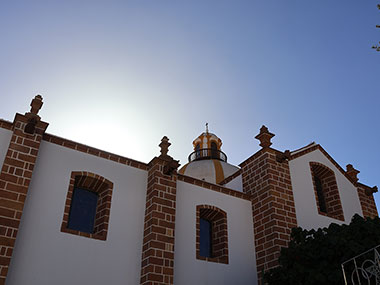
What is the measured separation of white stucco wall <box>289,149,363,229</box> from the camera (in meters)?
12.3

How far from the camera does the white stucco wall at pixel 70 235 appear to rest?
829cm

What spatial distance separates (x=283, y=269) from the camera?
373 inches

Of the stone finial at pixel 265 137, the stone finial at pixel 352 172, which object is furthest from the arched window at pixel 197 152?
the stone finial at pixel 265 137

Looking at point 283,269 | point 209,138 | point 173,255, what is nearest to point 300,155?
point 283,269

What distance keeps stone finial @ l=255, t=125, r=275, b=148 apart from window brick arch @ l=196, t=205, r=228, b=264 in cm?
256

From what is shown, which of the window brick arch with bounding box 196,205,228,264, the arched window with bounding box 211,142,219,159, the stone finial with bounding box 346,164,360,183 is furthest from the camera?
the arched window with bounding box 211,142,219,159

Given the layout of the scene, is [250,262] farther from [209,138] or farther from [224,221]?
[209,138]

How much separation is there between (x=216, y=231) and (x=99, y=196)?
354cm

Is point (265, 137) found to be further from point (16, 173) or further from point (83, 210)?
point (16, 173)

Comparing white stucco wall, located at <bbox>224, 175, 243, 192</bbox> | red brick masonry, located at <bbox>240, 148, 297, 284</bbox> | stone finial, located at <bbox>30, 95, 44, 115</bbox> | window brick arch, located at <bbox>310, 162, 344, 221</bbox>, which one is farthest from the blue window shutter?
window brick arch, located at <bbox>310, 162, 344, 221</bbox>

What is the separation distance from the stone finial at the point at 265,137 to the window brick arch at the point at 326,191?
194 cm

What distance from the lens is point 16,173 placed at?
869 cm

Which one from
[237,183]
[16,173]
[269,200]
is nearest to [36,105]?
[16,173]

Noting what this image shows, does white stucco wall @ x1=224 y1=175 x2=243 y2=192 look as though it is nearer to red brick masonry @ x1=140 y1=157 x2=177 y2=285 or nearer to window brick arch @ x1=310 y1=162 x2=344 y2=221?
window brick arch @ x1=310 y1=162 x2=344 y2=221
